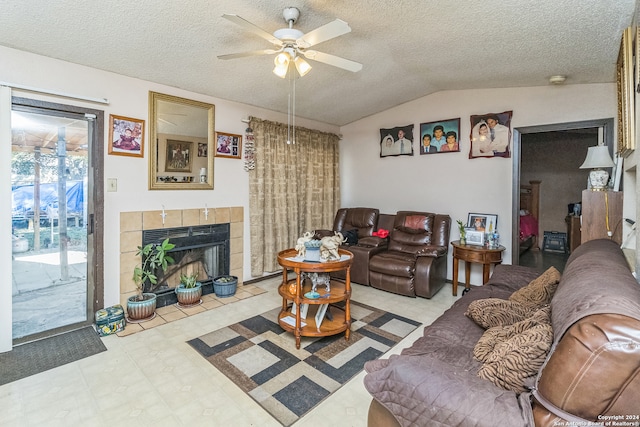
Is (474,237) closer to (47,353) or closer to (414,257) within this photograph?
(414,257)

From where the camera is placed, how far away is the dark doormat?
216 cm

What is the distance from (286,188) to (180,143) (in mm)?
1560

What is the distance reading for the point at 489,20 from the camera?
2.14 m

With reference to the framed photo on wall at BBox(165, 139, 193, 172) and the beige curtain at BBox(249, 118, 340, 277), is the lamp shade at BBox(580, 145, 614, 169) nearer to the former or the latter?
the beige curtain at BBox(249, 118, 340, 277)

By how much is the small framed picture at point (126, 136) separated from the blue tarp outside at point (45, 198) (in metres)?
0.47

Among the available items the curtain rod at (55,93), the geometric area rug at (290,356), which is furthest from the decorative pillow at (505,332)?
the curtain rod at (55,93)

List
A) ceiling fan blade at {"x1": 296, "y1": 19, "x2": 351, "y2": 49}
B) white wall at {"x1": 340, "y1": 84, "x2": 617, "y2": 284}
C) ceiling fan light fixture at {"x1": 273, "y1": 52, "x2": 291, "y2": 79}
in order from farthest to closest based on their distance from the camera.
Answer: white wall at {"x1": 340, "y1": 84, "x2": 617, "y2": 284}, ceiling fan light fixture at {"x1": 273, "y1": 52, "x2": 291, "y2": 79}, ceiling fan blade at {"x1": 296, "y1": 19, "x2": 351, "y2": 49}

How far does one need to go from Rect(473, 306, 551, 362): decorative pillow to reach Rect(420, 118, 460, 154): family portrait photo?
9.90 ft

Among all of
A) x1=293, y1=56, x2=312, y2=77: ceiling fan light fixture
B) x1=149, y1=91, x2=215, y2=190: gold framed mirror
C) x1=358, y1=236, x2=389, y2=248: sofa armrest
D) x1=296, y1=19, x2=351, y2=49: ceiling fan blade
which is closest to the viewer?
x1=296, y1=19, x2=351, y2=49: ceiling fan blade

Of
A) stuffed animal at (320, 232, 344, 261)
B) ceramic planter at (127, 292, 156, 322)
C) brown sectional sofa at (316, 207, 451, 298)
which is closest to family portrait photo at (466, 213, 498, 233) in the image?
brown sectional sofa at (316, 207, 451, 298)

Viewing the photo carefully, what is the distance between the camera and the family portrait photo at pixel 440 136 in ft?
13.4

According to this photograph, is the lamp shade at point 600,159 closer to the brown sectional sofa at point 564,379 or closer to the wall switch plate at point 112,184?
the brown sectional sofa at point 564,379

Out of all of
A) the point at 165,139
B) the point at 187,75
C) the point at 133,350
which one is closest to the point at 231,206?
the point at 165,139

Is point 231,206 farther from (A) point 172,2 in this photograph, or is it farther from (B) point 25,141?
(A) point 172,2
